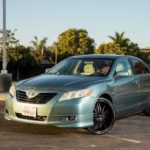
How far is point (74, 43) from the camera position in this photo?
94.1 meters

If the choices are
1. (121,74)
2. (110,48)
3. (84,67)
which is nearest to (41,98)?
(84,67)

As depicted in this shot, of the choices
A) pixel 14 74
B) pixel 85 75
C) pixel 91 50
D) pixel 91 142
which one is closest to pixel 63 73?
pixel 85 75

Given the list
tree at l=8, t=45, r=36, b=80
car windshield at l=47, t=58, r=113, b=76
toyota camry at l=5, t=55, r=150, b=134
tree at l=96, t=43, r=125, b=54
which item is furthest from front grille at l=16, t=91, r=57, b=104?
tree at l=96, t=43, r=125, b=54

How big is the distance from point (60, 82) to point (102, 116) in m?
0.97

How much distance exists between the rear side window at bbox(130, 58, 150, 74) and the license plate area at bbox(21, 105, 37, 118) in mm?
2746

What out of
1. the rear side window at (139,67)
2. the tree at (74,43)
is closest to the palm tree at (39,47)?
the tree at (74,43)

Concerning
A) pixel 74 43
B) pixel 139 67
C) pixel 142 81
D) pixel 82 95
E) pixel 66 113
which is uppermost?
pixel 74 43

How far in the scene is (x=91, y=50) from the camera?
95.0 meters

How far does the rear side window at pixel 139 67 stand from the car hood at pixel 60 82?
1.48 meters

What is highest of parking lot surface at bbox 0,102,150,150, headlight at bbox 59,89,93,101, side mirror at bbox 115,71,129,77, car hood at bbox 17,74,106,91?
side mirror at bbox 115,71,129,77

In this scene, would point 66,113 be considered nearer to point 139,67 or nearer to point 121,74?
point 121,74

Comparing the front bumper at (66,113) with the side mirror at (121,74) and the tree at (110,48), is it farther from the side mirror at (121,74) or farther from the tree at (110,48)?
the tree at (110,48)

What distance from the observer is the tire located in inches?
315

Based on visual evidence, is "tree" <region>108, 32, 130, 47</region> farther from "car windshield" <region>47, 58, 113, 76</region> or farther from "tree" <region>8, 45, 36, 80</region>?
"car windshield" <region>47, 58, 113, 76</region>
